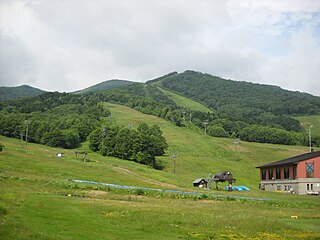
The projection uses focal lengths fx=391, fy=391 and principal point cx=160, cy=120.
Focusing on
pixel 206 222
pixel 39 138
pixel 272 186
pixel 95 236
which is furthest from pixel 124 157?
pixel 95 236

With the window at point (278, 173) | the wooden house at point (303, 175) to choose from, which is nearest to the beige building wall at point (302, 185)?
the wooden house at point (303, 175)

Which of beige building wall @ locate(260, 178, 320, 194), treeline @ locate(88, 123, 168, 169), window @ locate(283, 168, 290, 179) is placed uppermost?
treeline @ locate(88, 123, 168, 169)

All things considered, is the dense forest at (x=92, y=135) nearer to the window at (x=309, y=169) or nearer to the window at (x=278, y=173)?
the window at (x=278, y=173)

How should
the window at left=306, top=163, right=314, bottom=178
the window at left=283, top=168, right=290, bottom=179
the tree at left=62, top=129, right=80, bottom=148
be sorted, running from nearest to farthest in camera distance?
the window at left=306, top=163, right=314, bottom=178
the window at left=283, top=168, right=290, bottom=179
the tree at left=62, top=129, right=80, bottom=148

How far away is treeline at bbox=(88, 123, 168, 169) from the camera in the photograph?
12950cm

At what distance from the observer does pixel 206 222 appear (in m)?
29.4

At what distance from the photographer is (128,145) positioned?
432 ft

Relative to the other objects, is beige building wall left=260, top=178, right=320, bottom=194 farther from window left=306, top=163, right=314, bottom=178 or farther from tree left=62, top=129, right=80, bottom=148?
tree left=62, top=129, right=80, bottom=148

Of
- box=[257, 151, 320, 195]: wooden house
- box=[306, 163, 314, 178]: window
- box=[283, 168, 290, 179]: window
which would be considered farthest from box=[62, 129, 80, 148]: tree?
box=[306, 163, 314, 178]: window

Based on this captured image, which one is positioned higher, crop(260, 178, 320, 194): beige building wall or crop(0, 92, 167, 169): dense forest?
crop(0, 92, 167, 169): dense forest

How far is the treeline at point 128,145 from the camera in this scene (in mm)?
129500

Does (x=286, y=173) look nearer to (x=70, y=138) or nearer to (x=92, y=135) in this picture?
(x=92, y=135)

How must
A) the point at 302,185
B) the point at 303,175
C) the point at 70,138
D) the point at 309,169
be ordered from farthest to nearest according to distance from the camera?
the point at 70,138, the point at 309,169, the point at 303,175, the point at 302,185

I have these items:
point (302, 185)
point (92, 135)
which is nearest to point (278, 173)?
point (302, 185)
